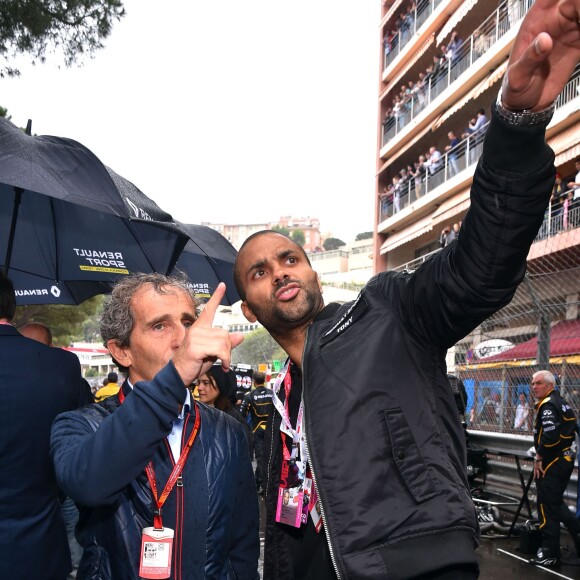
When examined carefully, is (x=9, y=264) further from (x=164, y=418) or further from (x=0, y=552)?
(x=164, y=418)

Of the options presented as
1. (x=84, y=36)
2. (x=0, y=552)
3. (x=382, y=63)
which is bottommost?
(x=0, y=552)

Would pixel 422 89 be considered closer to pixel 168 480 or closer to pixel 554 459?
pixel 554 459

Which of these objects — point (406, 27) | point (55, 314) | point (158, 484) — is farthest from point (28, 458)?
point (406, 27)

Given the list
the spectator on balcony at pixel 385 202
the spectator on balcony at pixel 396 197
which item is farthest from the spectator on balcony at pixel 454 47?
the spectator on balcony at pixel 385 202

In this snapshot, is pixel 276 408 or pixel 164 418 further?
pixel 276 408

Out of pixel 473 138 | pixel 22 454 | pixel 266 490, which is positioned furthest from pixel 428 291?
pixel 473 138

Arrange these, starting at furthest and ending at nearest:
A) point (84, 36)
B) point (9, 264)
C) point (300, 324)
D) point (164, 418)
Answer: point (84, 36), point (9, 264), point (300, 324), point (164, 418)

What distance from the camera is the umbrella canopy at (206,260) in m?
5.90

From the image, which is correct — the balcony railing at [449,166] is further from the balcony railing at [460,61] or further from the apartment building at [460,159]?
the balcony railing at [460,61]

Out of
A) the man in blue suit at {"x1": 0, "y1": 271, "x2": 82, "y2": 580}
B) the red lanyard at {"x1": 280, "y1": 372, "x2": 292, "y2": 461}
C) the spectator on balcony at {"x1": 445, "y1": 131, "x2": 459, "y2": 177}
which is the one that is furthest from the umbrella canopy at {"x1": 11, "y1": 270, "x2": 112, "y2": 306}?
the spectator on balcony at {"x1": 445, "y1": 131, "x2": 459, "y2": 177}

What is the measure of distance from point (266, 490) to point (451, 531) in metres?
0.88

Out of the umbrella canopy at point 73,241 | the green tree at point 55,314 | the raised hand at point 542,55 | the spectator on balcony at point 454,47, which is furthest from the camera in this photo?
the spectator on balcony at point 454,47

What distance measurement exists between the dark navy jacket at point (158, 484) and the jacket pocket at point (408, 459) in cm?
58

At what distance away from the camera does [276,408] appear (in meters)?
2.53
